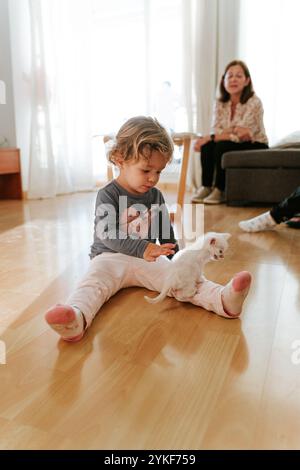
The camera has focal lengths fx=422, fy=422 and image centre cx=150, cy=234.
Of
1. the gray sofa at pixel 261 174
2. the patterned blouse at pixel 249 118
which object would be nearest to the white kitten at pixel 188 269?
the gray sofa at pixel 261 174

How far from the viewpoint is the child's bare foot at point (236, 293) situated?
3.02 feet

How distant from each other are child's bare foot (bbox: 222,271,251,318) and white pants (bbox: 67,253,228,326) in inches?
0.8

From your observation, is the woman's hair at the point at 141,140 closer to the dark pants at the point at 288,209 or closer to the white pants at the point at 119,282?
the white pants at the point at 119,282

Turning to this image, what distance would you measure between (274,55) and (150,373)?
3242mm

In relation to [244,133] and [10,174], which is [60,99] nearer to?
[10,174]

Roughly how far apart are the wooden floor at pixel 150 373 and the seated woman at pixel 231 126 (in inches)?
67.8

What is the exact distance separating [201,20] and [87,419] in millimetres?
3513

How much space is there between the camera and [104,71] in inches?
157

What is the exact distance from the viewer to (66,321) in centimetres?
83

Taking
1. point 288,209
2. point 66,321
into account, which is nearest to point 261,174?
point 288,209

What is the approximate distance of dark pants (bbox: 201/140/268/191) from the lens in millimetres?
2914

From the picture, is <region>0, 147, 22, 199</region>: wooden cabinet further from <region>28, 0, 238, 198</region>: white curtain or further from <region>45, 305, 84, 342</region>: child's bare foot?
<region>45, 305, 84, 342</region>: child's bare foot

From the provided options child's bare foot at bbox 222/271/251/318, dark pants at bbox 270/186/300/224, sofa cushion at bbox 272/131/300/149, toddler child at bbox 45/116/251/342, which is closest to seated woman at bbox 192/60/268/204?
sofa cushion at bbox 272/131/300/149

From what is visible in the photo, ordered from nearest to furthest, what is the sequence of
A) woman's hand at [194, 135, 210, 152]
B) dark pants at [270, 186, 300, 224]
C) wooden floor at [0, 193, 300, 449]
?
wooden floor at [0, 193, 300, 449] < dark pants at [270, 186, 300, 224] < woman's hand at [194, 135, 210, 152]
